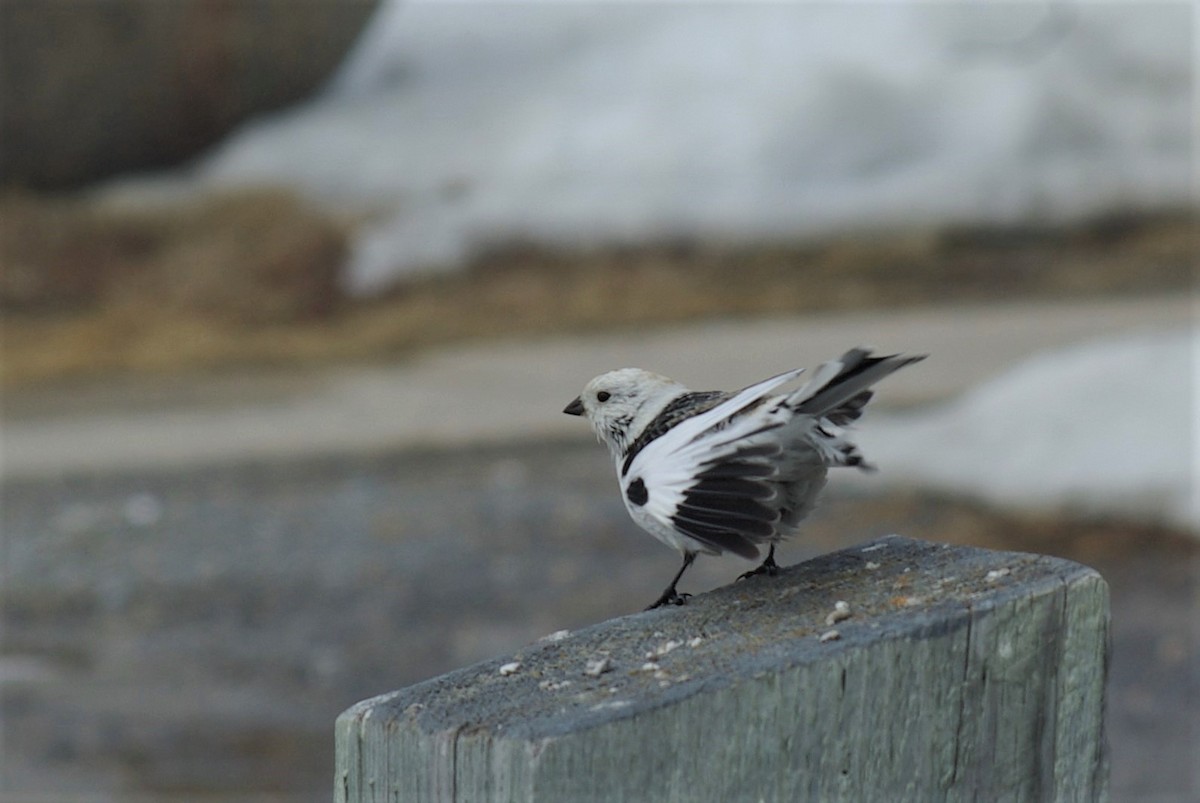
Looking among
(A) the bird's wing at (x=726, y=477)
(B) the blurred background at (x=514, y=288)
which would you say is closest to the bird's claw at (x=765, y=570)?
(A) the bird's wing at (x=726, y=477)

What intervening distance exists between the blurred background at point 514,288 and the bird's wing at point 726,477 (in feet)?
10.8

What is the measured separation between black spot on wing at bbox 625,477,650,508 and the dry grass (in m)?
6.15

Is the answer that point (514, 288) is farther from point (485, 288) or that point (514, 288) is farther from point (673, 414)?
point (673, 414)

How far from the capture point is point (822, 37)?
8.73 meters

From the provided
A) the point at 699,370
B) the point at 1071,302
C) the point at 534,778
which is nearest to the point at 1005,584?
the point at 534,778

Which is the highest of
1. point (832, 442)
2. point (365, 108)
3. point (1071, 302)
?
point (365, 108)

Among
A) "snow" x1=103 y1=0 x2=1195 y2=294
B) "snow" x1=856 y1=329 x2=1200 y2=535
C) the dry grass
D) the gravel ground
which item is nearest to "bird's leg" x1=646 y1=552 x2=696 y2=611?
the gravel ground

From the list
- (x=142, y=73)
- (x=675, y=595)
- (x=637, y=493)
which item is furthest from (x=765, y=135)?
(x=637, y=493)

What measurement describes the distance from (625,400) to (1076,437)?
14.4ft

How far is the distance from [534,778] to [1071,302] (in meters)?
7.04

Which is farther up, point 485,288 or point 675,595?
point 485,288

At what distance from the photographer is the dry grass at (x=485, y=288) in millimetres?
7801

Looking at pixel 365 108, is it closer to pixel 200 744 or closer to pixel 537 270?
pixel 537 270

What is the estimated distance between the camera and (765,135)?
8.38 m
